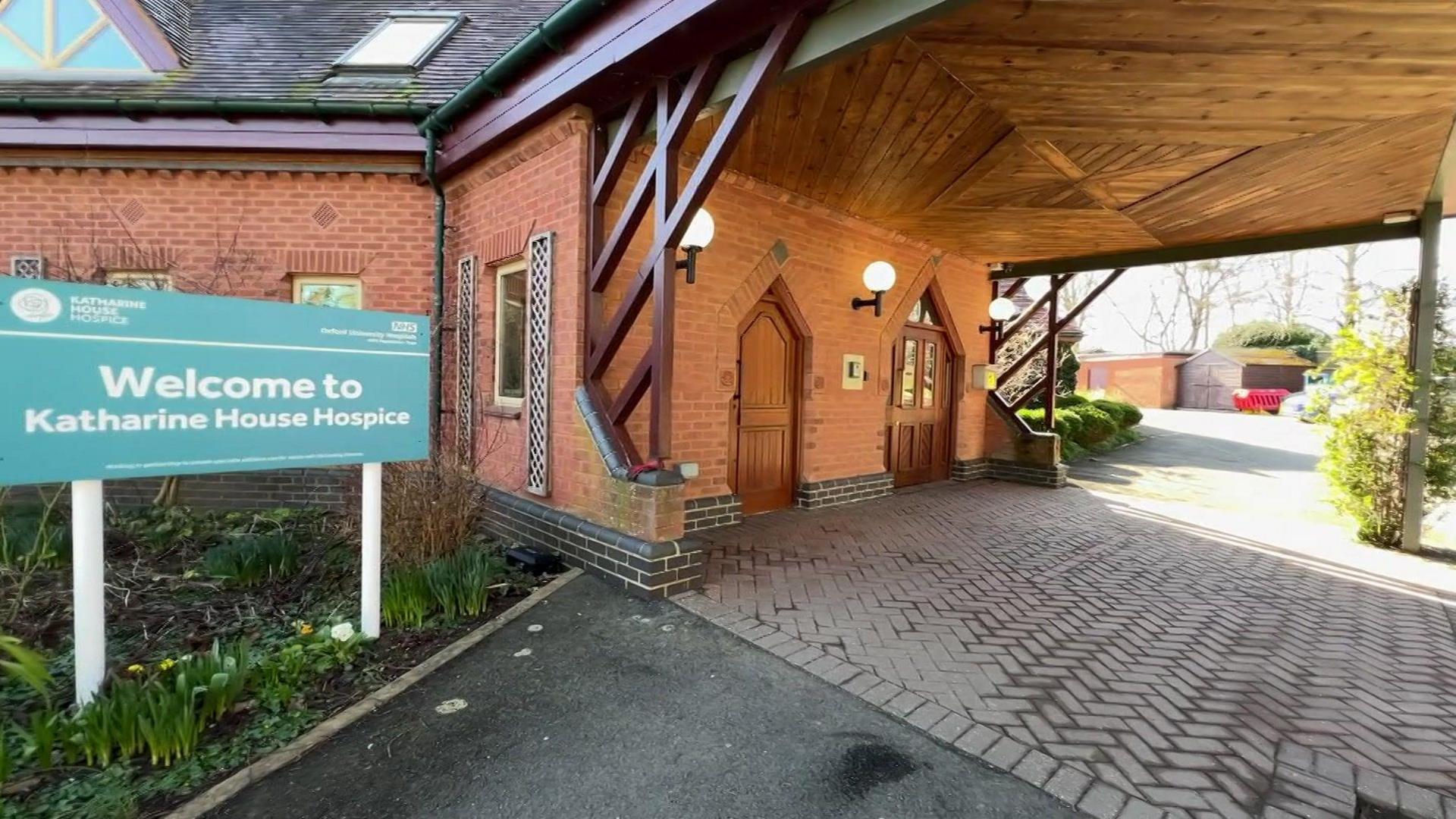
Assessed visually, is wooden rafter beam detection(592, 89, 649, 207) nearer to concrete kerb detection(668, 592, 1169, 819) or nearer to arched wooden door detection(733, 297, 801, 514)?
arched wooden door detection(733, 297, 801, 514)

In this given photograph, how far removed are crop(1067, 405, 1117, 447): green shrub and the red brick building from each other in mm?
6854

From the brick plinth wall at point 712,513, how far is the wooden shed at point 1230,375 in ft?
119

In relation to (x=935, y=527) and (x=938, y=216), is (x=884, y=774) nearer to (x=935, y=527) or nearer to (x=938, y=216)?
(x=935, y=527)

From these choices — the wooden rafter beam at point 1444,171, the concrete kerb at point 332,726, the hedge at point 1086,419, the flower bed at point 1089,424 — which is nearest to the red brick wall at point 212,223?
the concrete kerb at point 332,726

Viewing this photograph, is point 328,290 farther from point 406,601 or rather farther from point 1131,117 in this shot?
point 1131,117

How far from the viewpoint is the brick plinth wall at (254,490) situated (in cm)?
609

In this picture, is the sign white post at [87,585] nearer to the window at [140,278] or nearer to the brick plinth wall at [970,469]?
the window at [140,278]

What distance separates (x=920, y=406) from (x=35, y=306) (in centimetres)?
852

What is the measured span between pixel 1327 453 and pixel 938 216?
5.20 meters

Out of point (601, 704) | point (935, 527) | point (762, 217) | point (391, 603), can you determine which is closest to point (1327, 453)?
point (935, 527)

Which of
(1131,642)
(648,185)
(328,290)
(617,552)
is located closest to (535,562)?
(617,552)

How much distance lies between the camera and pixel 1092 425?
1414cm

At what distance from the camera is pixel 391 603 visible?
3.58 metres

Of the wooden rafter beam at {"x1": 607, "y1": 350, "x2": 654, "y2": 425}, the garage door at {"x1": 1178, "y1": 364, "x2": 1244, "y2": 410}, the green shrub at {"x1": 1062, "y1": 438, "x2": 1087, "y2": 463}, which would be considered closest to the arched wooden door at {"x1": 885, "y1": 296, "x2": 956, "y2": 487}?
the wooden rafter beam at {"x1": 607, "y1": 350, "x2": 654, "y2": 425}
